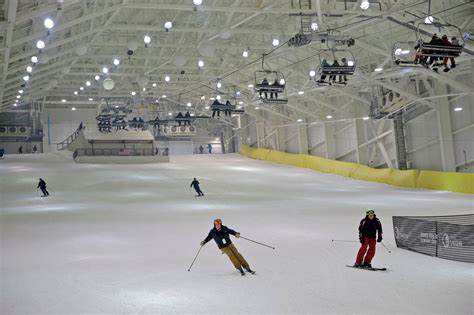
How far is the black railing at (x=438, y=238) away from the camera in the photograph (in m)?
8.76

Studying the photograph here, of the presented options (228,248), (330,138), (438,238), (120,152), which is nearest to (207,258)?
(228,248)

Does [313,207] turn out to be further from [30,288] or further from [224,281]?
[30,288]

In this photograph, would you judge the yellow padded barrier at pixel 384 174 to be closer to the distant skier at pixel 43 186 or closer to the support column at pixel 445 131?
the support column at pixel 445 131

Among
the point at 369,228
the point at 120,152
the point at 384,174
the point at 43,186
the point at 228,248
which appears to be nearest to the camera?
the point at 228,248

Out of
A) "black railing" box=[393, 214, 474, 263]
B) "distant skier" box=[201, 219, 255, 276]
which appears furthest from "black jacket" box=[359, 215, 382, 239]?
"distant skier" box=[201, 219, 255, 276]

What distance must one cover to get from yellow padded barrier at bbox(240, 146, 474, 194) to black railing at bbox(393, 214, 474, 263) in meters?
12.5

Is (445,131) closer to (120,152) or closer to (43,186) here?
(43,186)

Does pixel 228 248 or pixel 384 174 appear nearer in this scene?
pixel 228 248

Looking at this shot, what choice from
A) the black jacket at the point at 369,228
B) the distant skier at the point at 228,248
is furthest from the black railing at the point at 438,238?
the distant skier at the point at 228,248

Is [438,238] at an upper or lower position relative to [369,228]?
lower

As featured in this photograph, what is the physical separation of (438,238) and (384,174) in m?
18.7

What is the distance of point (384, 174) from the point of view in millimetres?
27078

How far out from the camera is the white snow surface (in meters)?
6.14

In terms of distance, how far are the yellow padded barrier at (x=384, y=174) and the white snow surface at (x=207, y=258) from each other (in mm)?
1447
